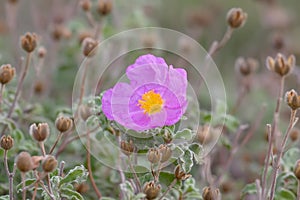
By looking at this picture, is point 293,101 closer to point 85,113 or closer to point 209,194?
point 209,194

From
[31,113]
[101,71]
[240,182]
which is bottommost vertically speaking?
[240,182]

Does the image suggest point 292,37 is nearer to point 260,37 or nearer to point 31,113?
point 260,37

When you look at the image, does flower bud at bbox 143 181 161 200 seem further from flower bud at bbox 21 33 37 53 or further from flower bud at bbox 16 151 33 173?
flower bud at bbox 21 33 37 53

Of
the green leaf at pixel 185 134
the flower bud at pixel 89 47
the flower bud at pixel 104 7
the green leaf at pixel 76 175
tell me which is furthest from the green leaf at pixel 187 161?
the flower bud at pixel 104 7

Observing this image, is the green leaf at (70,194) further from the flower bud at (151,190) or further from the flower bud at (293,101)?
the flower bud at (293,101)

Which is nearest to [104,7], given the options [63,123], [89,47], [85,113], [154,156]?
[89,47]

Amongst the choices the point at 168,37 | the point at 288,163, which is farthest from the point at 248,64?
the point at 168,37

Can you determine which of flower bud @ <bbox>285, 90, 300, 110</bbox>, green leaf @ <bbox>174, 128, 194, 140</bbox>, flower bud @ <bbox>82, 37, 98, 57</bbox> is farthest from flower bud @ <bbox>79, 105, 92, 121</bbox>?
flower bud @ <bbox>285, 90, 300, 110</bbox>
